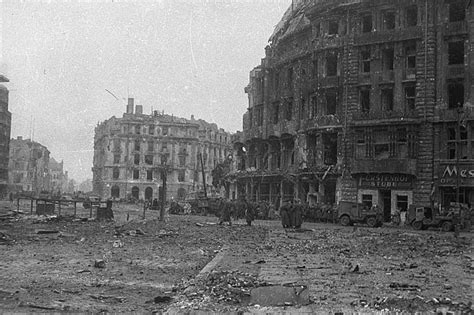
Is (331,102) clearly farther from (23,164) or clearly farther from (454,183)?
(23,164)

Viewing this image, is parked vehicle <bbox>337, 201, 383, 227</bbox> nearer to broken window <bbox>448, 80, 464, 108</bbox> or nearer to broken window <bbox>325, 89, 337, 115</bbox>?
broken window <bbox>448, 80, 464, 108</bbox>

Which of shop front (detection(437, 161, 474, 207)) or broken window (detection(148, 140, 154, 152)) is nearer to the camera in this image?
shop front (detection(437, 161, 474, 207))

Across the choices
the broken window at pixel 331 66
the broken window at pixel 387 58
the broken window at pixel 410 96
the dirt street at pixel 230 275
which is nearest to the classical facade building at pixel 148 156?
the broken window at pixel 331 66

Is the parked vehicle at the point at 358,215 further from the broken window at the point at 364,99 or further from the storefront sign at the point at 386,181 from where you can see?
the broken window at the point at 364,99

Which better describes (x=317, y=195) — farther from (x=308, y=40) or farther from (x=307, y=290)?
(x=307, y=290)

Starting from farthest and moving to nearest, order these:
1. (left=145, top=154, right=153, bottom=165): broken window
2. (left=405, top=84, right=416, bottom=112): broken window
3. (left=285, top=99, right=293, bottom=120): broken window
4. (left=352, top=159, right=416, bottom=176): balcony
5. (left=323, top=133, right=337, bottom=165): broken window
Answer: (left=145, top=154, right=153, bottom=165): broken window
(left=285, top=99, right=293, bottom=120): broken window
(left=323, top=133, right=337, bottom=165): broken window
(left=405, top=84, right=416, bottom=112): broken window
(left=352, top=159, right=416, bottom=176): balcony

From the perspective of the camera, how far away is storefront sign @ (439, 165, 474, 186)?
34.1 meters

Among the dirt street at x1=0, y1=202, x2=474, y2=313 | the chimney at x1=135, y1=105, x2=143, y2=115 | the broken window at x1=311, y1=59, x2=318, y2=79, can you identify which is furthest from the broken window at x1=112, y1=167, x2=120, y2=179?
the dirt street at x1=0, y1=202, x2=474, y2=313

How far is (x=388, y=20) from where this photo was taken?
39.3 meters

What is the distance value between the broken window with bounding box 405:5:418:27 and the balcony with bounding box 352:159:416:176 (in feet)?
34.8

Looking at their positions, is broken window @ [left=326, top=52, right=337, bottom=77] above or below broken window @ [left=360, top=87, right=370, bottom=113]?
above

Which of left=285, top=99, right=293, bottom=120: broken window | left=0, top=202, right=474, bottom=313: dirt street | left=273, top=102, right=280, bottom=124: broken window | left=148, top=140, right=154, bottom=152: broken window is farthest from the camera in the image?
left=148, top=140, right=154, bottom=152: broken window

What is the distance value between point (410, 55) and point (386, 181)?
9.53m

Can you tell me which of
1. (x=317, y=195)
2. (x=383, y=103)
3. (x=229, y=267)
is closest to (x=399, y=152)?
(x=383, y=103)
